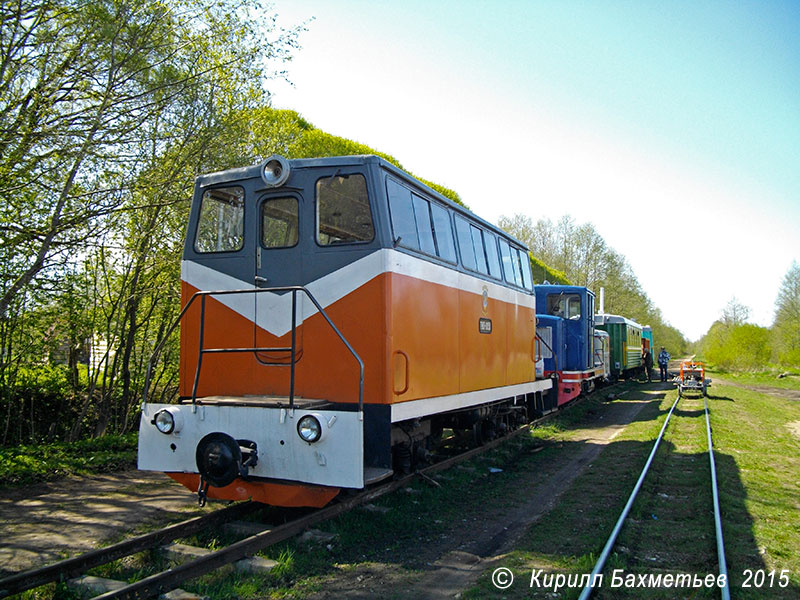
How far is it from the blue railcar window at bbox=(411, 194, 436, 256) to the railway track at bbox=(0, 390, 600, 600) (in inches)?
103

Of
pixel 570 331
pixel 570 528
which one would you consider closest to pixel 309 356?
pixel 570 528

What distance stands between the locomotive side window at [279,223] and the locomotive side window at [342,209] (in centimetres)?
30

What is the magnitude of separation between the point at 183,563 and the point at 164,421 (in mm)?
1435

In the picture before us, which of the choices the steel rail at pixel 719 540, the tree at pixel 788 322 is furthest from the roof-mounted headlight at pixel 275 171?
the tree at pixel 788 322

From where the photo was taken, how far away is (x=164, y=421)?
18.3ft

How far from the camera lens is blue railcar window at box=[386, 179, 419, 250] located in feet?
19.8

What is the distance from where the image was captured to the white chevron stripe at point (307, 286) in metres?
5.76

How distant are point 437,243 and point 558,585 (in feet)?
12.5

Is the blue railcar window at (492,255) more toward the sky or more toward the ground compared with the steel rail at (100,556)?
more toward the sky

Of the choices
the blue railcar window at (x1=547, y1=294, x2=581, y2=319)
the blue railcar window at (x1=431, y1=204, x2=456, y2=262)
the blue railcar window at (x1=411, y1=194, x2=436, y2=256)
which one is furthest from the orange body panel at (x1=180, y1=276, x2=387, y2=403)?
the blue railcar window at (x1=547, y1=294, x2=581, y2=319)

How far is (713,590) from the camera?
4.47 meters

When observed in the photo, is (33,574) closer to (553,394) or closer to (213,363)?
(213,363)

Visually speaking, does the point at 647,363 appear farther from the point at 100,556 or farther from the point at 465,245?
the point at 100,556

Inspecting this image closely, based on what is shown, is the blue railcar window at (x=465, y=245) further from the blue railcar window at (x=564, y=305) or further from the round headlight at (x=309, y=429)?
the blue railcar window at (x=564, y=305)
